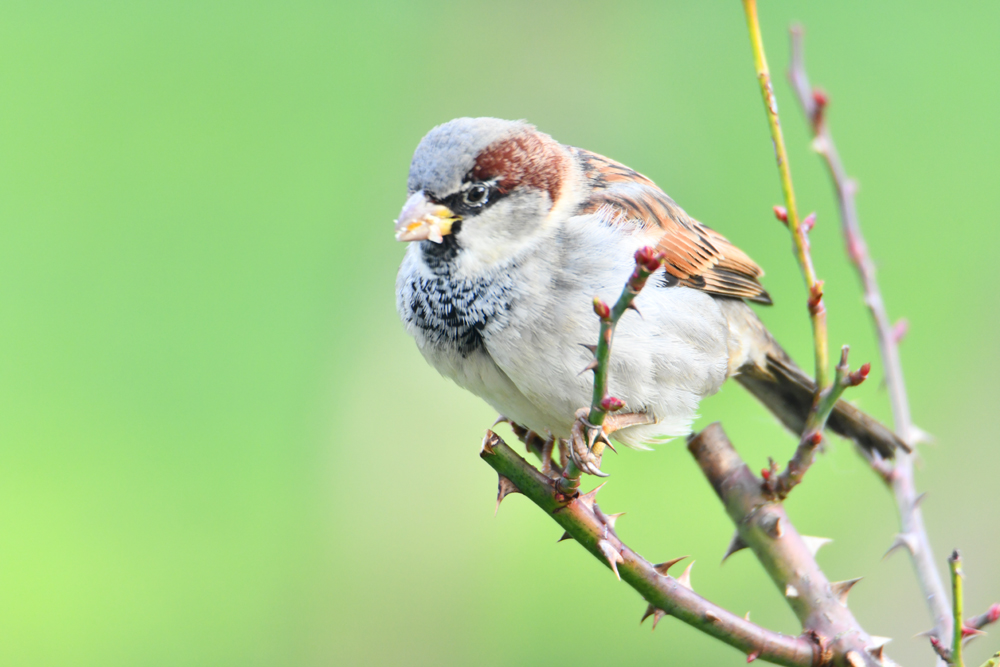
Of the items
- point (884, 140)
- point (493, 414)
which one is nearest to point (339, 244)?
point (493, 414)

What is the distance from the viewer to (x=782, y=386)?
2.36 metres

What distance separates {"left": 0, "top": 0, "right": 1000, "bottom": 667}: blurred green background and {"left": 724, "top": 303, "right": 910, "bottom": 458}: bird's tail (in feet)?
2.80

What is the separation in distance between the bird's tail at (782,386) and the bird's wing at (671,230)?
0.08 meters

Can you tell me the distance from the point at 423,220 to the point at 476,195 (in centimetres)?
14

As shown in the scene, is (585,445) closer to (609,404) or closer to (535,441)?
(609,404)

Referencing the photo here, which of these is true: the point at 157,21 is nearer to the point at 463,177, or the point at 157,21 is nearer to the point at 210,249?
the point at 210,249

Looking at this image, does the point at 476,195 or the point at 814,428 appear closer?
the point at 814,428

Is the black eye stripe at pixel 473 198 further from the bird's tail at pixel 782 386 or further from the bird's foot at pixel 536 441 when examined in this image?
the bird's tail at pixel 782 386

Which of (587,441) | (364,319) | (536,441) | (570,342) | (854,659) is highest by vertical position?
(570,342)

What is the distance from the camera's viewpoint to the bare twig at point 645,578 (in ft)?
4.08

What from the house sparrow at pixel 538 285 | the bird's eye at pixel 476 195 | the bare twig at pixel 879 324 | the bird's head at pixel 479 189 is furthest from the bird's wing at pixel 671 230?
the bare twig at pixel 879 324

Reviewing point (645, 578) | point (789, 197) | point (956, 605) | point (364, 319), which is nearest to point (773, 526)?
point (645, 578)

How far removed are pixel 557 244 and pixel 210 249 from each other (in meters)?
3.03

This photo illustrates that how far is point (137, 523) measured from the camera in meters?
3.66
